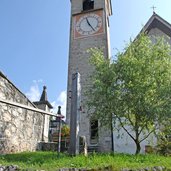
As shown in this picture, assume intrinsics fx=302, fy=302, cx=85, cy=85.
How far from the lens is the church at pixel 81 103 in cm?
887

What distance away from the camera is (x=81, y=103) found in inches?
551

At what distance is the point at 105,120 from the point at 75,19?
16773 millimetres

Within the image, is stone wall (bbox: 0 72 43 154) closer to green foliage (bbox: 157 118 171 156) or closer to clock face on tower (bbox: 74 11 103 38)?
green foliage (bbox: 157 118 171 156)

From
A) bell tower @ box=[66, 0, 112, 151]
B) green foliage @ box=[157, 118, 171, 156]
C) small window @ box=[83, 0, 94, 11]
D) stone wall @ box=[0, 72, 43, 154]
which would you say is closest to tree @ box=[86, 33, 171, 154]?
green foliage @ box=[157, 118, 171, 156]

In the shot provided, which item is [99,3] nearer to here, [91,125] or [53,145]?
[91,125]

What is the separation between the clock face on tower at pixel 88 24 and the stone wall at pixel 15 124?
1464cm

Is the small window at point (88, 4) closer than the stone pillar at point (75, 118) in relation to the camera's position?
No

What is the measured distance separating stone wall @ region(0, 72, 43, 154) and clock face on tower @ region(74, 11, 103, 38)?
14.6 metres

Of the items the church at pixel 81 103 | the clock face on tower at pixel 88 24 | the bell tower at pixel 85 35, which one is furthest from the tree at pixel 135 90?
the clock face on tower at pixel 88 24

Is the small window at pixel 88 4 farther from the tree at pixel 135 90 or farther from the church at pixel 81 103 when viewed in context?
the tree at pixel 135 90

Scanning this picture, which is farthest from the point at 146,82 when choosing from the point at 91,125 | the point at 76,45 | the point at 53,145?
the point at 76,45

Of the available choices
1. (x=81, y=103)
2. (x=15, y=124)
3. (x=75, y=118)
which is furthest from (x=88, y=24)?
(x=75, y=118)

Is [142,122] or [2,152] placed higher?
[142,122]

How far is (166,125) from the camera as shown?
10656 mm
